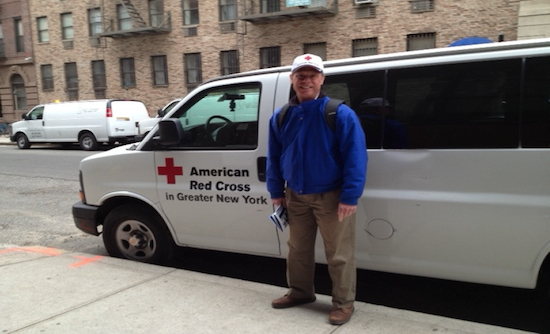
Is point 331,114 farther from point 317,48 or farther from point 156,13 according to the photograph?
point 156,13

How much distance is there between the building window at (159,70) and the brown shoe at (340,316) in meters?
23.7

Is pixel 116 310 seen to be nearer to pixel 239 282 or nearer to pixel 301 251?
pixel 239 282

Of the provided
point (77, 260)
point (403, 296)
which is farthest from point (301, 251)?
point (77, 260)

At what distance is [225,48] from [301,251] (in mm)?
21318

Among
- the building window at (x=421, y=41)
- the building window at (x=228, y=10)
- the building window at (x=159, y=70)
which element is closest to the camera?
the building window at (x=421, y=41)

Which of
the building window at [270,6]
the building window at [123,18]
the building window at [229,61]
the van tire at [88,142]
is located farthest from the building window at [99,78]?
the building window at [270,6]

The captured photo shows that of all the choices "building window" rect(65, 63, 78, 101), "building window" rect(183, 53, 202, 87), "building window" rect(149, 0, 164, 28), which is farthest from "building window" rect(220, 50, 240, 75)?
"building window" rect(65, 63, 78, 101)

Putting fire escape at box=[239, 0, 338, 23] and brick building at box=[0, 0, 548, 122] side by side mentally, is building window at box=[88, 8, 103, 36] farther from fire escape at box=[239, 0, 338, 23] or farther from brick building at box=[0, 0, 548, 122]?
fire escape at box=[239, 0, 338, 23]

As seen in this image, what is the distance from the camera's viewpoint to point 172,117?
4031 mm

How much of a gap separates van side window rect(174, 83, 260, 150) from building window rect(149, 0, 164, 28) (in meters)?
22.9

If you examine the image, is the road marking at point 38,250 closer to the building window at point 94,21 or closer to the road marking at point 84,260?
the road marking at point 84,260

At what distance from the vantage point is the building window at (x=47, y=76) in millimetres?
29344

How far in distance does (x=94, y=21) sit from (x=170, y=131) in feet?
88.6

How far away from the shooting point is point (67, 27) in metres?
28.2
